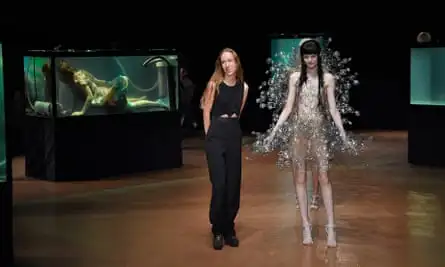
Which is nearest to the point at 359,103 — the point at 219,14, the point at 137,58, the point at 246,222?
the point at 219,14

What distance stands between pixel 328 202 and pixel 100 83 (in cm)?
452

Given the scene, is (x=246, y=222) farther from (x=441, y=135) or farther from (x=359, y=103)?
(x=359, y=103)

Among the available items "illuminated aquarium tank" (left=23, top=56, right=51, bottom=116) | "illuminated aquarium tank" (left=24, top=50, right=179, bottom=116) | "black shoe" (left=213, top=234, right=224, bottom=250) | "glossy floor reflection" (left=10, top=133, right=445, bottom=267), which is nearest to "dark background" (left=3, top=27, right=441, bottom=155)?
"illuminated aquarium tank" (left=24, top=50, right=179, bottom=116)

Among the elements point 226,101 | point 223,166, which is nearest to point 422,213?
point 223,166

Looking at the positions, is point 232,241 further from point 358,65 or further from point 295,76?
point 358,65

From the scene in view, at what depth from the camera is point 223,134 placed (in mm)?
5758

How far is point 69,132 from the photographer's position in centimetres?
930

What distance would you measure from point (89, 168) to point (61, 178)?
13.8 inches

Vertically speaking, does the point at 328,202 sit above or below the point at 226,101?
below

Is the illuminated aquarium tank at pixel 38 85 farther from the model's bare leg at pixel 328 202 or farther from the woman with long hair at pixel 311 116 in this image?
the model's bare leg at pixel 328 202

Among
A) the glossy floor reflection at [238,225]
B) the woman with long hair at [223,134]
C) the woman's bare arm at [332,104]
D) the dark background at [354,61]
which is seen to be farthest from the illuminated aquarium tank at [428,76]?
the woman with long hair at [223,134]

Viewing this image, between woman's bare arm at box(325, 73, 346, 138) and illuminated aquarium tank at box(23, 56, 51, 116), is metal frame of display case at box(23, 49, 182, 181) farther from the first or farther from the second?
woman's bare arm at box(325, 73, 346, 138)

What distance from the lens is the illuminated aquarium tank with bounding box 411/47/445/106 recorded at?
1007cm

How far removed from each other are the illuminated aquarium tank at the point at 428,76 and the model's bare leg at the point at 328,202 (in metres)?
4.68
